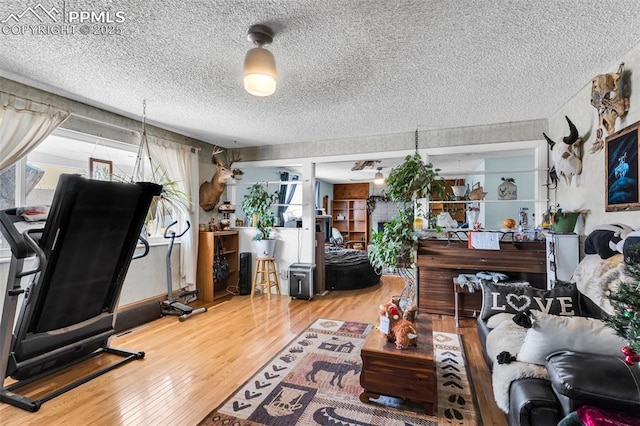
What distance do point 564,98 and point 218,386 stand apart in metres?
4.13

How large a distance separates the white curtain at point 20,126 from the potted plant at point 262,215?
2572 mm

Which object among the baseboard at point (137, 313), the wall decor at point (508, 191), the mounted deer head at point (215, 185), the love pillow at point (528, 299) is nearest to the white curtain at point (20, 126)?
the baseboard at point (137, 313)

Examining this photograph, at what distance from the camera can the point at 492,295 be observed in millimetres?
2705

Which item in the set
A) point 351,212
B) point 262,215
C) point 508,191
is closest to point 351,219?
point 351,212

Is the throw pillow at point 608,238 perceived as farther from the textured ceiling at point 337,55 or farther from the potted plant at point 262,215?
the potted plant at point 262,215

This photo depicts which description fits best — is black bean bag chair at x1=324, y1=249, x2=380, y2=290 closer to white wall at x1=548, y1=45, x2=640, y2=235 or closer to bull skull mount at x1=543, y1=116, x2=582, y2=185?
white wall at x1=548, y1=45, x2=640, y2=235

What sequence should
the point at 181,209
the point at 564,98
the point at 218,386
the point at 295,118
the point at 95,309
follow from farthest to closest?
1. the point at 181,209
2. the point at 295,118
3. the point at 564,98
4. the point at 95,309
5. the point at 218,386

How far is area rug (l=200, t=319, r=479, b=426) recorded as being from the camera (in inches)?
76.0

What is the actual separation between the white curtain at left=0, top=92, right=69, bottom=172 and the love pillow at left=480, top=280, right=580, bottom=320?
13.8 ft

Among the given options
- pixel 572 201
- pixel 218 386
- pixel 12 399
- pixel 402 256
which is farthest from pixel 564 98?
pixel 12 399

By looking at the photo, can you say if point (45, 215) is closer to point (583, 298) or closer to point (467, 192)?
point (583, 298)

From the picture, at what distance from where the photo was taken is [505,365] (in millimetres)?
1699

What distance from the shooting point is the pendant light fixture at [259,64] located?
6.42ft

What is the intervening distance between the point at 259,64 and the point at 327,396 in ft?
7.33
